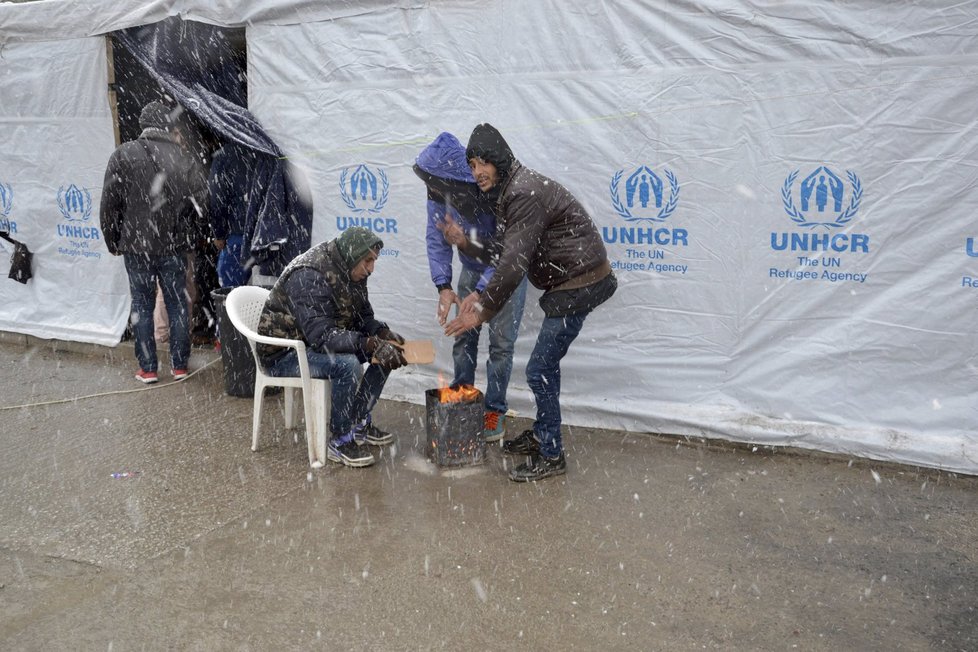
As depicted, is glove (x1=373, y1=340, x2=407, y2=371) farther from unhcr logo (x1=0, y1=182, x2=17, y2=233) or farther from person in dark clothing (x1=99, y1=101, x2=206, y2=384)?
unhcr logo (x1=0, y1=182, x2=17, y2=233)

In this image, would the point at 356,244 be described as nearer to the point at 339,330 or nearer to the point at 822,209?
the point at 339,330

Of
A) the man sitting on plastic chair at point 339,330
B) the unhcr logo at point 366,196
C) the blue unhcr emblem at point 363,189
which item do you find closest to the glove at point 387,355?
the man sitting on plastic chair at point 339,330

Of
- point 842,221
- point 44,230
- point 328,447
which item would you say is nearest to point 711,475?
point 842,221

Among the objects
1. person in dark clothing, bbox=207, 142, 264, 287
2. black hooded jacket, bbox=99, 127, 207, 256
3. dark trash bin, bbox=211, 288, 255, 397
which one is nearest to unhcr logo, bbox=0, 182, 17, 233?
black hooded jacket, bbox=99, 127, 207, 256

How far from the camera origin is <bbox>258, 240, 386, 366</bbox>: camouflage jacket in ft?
16.2

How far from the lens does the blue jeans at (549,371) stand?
4918 millimetres

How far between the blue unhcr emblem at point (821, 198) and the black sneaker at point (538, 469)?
2.03m

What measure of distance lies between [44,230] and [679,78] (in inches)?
250

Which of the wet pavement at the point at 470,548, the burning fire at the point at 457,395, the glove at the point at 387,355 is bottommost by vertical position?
the wet pavement at the point at 470,548

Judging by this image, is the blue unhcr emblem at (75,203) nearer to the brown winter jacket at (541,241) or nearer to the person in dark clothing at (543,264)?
the person in dark clothing at (543,264)

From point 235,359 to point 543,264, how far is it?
288 centimetres

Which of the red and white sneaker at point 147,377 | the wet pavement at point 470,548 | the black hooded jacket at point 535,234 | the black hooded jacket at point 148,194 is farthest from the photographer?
the red and white sneaker at point 147,377

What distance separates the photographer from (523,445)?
17.8 feet

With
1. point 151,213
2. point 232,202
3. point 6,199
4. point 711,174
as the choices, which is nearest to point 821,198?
point 711,174
